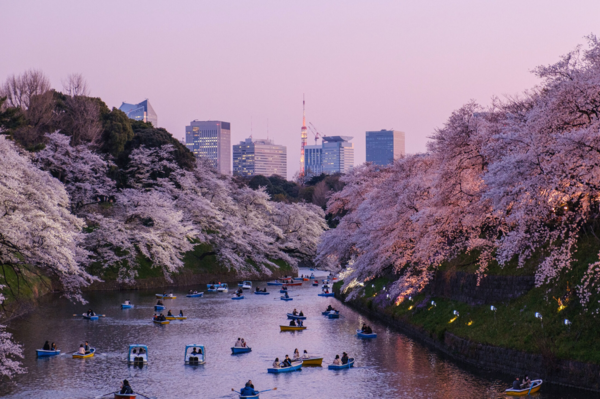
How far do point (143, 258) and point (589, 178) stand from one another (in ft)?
202

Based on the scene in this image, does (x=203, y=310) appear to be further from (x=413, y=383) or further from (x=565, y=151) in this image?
(x=565, y=151)

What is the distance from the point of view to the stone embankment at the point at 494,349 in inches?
1040

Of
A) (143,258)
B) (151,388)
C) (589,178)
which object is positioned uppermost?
(589,178)

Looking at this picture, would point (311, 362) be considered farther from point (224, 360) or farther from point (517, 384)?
point (517, 384)

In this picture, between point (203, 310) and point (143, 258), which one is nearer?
point (203, 310)

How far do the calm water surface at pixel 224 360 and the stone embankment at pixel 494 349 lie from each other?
734 millimetres

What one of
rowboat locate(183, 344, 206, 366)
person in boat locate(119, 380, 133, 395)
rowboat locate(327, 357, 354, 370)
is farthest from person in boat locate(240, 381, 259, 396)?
rowboat locate(183, 344, 206, 366)

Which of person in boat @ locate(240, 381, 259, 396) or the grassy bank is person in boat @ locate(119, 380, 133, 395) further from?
the grassy bank

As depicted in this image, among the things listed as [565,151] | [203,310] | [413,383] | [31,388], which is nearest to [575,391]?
[413,383]

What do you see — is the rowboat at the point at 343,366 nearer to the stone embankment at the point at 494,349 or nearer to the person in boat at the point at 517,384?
the stone embankment at the point at 494,349

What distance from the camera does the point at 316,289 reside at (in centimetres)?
8338

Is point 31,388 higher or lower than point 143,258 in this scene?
lower

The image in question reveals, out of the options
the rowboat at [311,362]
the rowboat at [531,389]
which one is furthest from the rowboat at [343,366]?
the rowboat at [531,389]

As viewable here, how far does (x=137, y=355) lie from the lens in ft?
119
